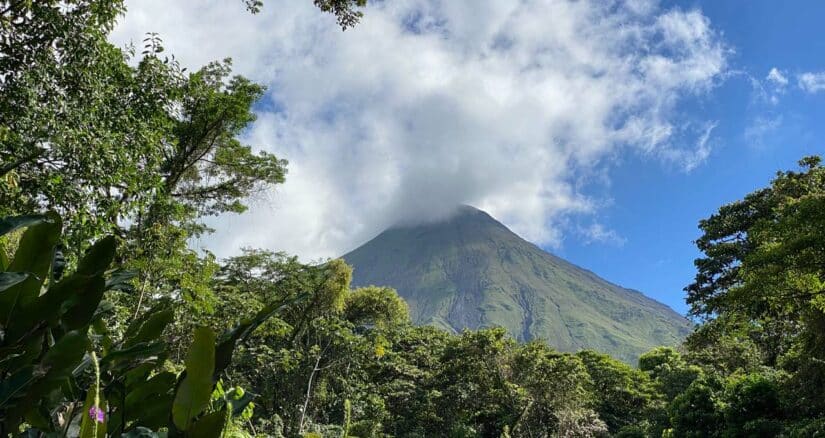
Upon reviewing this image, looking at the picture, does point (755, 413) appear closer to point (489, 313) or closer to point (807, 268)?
point (807, 268)

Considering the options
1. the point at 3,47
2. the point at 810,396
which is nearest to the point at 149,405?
the point at 3,47

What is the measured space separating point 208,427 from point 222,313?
37.9 ft

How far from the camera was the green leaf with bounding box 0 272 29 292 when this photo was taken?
1.92 feet

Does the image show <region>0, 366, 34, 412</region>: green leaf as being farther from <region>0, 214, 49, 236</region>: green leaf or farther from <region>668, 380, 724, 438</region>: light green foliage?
<region>668, 380, 724, 438</region>: light green foliage

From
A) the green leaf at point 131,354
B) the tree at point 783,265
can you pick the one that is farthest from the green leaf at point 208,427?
the tree at point 783,265

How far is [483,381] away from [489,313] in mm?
155000

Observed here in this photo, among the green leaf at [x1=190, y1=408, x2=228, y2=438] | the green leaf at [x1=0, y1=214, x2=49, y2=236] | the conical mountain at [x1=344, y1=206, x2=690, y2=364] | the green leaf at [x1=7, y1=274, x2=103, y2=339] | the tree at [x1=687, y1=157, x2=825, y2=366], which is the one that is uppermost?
the conical mountain at [x1=344, y1=206, x2=690, y2=364]

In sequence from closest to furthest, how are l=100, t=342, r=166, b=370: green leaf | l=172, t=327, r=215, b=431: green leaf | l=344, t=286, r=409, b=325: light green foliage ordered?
1. l=172, t=327, r=215, b=431: green leaf
2. l=100, t=342, r=166, b=370: green leaf
3. l=344, t=286, r=409, b=325: light green foliage

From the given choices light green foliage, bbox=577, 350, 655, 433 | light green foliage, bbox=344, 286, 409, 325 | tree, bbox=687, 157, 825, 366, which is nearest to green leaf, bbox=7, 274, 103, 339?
tree, bbox=687, 157, 825, 366

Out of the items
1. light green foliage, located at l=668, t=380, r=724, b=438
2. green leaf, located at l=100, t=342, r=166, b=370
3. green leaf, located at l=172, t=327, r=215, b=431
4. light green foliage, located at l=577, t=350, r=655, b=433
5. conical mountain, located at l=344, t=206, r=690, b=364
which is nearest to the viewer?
green leaf, located at l=172, t=327, r=215, b=431

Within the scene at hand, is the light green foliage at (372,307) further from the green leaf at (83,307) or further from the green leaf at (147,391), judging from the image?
the green leaf at (83,307)

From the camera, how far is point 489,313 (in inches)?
6619

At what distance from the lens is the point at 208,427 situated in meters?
0.59

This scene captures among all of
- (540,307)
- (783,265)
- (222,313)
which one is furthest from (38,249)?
→ (540,307)
